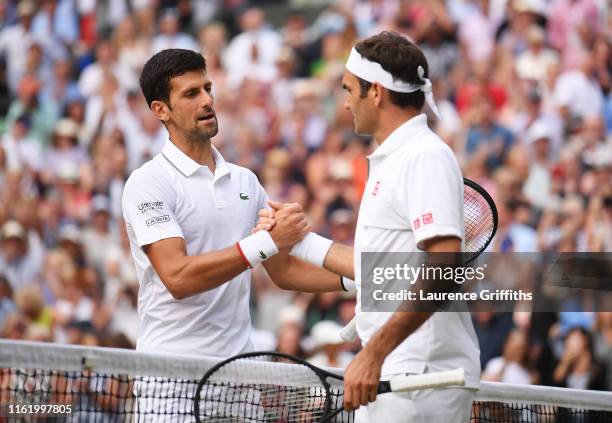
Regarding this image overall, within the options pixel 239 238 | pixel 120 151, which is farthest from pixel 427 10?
pixel 239 238

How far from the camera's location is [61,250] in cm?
1198

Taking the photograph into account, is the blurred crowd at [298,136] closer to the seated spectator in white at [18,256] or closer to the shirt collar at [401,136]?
the seated spectator in white at [18,256]

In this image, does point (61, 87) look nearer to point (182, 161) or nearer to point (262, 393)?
point (182, 161)

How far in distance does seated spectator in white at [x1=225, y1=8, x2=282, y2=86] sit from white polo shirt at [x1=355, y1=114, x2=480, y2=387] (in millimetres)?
8237

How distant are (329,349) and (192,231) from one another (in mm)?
3955

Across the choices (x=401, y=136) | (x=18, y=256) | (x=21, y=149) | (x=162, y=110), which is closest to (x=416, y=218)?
(x=401, y=136)

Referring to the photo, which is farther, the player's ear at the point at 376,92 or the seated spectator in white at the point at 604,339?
the seated spectator in white at the point at 604,339

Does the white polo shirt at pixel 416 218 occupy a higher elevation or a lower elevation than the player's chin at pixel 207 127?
lower

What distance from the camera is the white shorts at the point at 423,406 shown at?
4.42m

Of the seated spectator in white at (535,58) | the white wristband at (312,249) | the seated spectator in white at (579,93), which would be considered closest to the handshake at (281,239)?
the white wristband at (312,249)

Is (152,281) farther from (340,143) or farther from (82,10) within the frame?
(82,10)

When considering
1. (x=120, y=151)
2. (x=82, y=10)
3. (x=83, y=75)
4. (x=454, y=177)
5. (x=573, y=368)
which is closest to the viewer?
(x=454, y=177)

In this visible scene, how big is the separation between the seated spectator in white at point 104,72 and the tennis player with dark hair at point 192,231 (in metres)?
8.21

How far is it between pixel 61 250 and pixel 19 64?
357 cm
